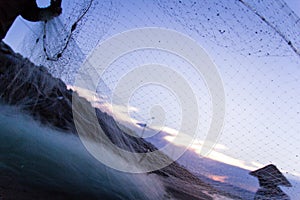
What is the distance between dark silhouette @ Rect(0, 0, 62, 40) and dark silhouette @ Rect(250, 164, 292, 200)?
4.06 meters

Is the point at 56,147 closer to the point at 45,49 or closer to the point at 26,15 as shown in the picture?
the point at 45,49

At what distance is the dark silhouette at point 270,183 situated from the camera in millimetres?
4156

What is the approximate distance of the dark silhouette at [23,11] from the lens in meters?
2.96

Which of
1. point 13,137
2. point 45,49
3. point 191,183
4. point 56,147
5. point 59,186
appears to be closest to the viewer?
point 59,186

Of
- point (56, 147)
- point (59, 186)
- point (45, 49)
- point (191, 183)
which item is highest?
point (45, 49)

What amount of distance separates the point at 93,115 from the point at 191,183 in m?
1.93

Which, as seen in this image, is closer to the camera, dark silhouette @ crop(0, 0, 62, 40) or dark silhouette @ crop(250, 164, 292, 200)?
dark silhouette @ crop(0, 0, 62, 40)

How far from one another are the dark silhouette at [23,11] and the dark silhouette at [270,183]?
4063 mm

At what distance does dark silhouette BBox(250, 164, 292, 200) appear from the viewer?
4156 mm

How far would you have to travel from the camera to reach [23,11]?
3330 millimetres

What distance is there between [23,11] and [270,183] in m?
4.72

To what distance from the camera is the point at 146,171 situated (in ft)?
13.1

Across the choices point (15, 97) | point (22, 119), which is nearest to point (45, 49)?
point (15, 97)

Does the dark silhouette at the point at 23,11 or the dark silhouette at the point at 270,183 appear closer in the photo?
the dark silhouette at the point at 23,11
